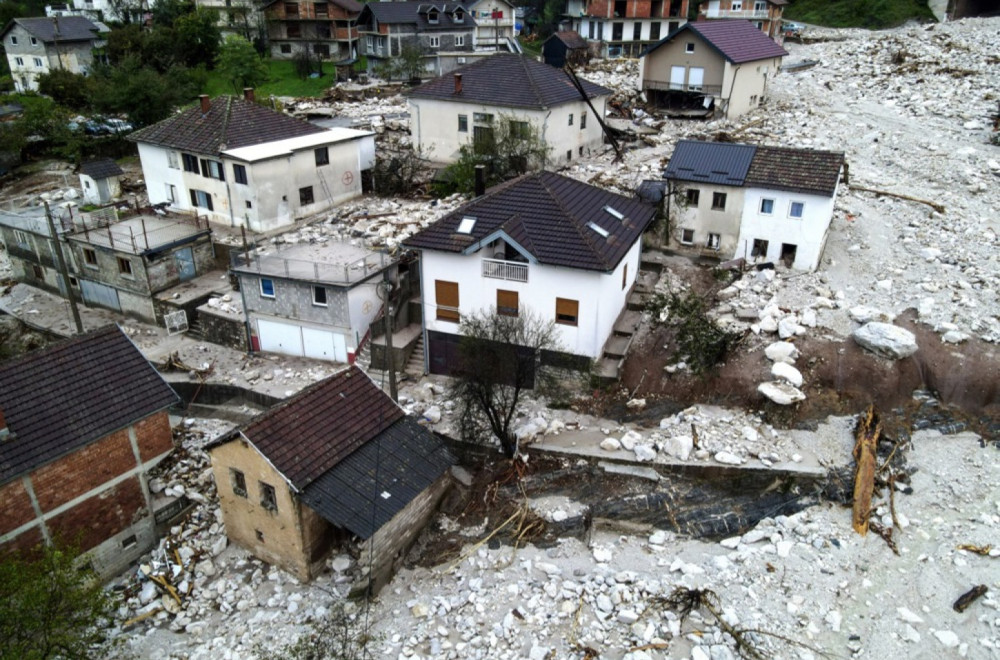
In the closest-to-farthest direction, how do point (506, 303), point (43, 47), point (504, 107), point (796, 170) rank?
1. point (506, 303)
2. point (796, 170)
3. point (504, 107)
4. point (43, 47)

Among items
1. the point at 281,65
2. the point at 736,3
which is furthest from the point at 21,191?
the point at 736,3

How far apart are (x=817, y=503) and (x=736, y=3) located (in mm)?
62982

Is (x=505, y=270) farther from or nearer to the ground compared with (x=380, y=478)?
farther from the ground

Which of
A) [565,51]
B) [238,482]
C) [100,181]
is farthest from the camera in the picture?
[565,51]

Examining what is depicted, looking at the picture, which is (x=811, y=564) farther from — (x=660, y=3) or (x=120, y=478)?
(x=660, y=3)

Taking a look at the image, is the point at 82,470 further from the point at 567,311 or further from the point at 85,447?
the point at 567,311

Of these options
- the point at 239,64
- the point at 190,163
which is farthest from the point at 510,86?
the point at 239,64

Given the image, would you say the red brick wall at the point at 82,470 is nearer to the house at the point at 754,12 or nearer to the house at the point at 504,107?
the house at the point at 504,107

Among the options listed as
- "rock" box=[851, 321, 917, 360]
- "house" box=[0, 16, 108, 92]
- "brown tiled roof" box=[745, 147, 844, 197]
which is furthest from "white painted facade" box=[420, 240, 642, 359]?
"house" box=[0, 16, 108, 92]

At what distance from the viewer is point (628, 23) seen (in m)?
74.8

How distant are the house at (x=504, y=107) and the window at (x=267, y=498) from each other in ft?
85.5

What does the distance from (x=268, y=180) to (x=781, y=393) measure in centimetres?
2762

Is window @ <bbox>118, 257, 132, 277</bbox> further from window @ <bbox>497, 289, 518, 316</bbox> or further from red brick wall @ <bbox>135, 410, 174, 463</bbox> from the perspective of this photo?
window @ <bbox>497, 289, 518, 316</bbox>

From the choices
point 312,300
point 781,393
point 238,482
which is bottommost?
point 238,482
